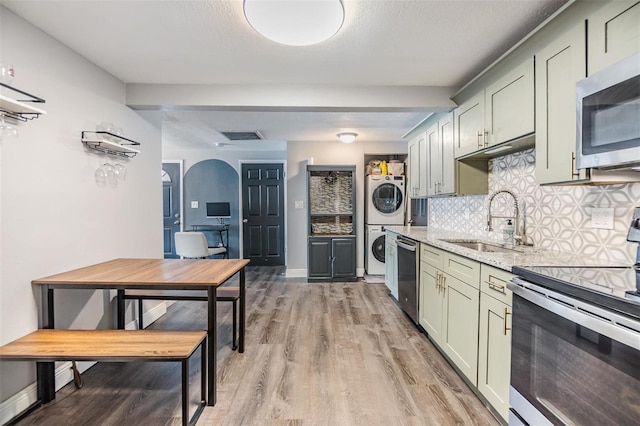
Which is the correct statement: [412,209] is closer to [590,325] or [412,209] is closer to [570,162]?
[570,162]

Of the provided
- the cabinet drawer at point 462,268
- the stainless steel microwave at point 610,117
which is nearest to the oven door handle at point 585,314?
the cabinet drawer at point 462,268

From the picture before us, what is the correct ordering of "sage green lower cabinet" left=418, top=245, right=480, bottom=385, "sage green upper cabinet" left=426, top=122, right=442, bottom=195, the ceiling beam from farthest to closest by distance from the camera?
"sage green upper cabinet" left=426, top=122, right=442, bottom=195 < the ceiling beam < "sage green lower cabinet" left=418, top=245, right=480, bottom=385

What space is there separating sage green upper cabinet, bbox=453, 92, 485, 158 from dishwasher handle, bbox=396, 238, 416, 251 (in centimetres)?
95

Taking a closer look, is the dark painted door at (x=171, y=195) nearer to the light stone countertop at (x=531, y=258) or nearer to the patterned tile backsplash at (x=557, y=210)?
the patterned tile backsplash at (x=557, y=210)

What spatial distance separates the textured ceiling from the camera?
66.6 inches

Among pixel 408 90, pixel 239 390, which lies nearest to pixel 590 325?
pixel 239 390

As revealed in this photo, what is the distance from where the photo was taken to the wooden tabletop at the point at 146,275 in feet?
5.90

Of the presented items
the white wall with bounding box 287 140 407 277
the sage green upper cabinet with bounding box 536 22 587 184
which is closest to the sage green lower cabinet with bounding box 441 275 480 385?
the sage green upper cabinet with bounding box 536 22 587 184

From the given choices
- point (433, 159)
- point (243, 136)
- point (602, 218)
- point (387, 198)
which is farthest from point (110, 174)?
point (387, 198)

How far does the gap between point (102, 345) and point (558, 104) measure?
2732 millimetres

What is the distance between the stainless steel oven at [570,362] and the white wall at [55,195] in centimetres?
269

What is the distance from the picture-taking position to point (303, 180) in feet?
17.2

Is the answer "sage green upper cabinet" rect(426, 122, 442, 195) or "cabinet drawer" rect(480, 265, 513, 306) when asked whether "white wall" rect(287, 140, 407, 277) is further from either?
"cabinet drawer" rect(480, 265, 513, 306)

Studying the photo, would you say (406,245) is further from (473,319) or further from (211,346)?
(211,346)
